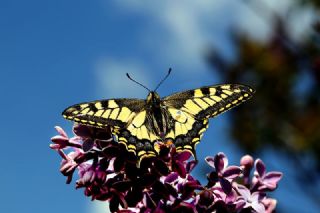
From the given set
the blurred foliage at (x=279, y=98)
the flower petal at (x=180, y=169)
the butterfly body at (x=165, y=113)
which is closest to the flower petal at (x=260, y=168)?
the butterfly body at (x=165, y=113)

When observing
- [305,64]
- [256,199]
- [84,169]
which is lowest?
[84,169]

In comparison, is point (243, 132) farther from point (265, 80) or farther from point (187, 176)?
point (187, 176)

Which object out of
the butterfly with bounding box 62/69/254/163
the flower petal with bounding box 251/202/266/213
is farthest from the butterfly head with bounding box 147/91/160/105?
the flower petal with bounding box 251/202/266/213

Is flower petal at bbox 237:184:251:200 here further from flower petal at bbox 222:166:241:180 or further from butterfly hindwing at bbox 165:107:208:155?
butterfly hindwing at bbox 165:107:208:155

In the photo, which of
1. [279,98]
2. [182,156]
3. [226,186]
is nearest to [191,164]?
[182,156]

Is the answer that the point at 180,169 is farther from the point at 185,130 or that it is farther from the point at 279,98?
the point at 279,98

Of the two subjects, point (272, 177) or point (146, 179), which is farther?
point (272, 177)

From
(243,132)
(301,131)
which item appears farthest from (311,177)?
(243,132)
